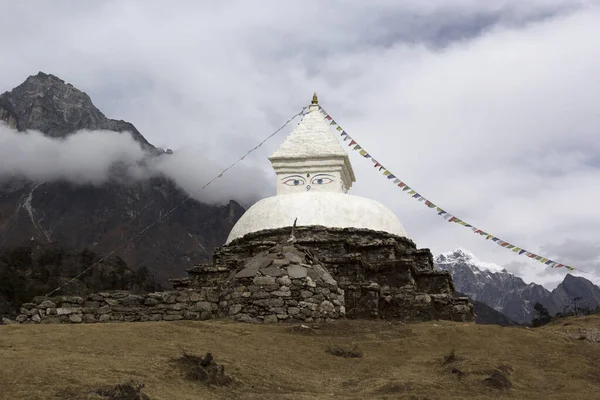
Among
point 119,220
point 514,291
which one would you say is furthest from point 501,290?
point 119,220

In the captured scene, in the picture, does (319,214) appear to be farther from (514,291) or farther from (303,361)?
(514,291)

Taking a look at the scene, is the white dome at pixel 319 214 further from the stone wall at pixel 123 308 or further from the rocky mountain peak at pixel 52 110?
the rocky mountain peak at pixel 52 110

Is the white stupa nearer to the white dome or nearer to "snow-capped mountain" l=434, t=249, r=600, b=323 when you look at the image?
the white dome

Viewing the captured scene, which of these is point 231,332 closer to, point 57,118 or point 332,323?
point 332,323

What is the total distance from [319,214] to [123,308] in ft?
26.7

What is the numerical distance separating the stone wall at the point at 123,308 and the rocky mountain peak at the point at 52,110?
209 feet

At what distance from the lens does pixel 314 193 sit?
64.1ft

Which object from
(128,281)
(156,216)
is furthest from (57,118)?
(128,281)

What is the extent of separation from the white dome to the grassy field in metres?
7.56

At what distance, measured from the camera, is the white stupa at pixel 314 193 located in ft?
61.2

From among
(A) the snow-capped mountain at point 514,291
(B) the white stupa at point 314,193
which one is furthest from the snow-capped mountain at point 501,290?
(B) the white stupa at point 314,193

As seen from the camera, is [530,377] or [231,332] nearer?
[530,377]

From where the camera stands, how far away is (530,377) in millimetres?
8000

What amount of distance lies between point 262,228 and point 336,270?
3.51 meters
